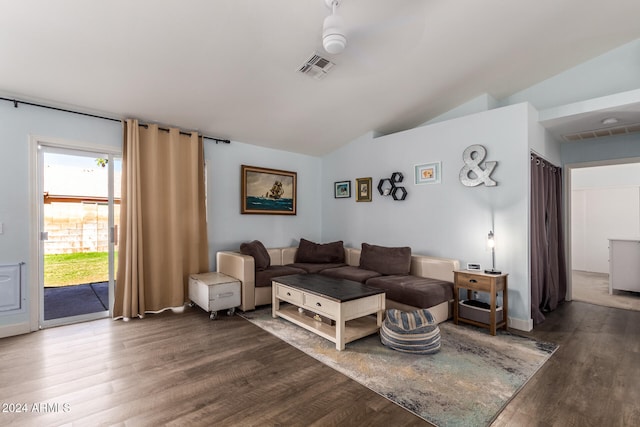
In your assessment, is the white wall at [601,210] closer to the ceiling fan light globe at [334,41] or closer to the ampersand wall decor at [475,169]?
the ampersand wall decor at [475,169]

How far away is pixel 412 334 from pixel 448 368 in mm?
376

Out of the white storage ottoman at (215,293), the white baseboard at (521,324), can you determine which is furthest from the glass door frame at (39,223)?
the white baseboard at (521,324)

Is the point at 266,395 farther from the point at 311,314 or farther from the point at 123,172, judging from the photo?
the point at 123,172

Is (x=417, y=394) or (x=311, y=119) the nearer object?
(x=417, y=394)

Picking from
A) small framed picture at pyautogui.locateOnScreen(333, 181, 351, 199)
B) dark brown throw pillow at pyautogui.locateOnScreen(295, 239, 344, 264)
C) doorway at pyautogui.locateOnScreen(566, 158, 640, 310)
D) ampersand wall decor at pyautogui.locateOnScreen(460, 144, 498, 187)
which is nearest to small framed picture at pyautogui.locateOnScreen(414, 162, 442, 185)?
ampersand wall decor at pyautogui.locateOnScreen(460, 144, 498, 187)

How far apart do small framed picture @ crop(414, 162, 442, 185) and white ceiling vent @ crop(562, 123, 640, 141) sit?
192 centimetres

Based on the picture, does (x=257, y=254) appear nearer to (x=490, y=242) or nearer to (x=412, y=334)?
(x=412, y=334)

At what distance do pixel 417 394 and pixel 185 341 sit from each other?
7.11 ft

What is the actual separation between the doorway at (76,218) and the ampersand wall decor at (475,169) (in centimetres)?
431

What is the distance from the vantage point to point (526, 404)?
79.0 inches

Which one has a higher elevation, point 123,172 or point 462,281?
point 123,172

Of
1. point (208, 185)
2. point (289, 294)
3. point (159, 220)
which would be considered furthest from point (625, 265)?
point (159, 220)

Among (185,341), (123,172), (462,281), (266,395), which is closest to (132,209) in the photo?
(123,172)

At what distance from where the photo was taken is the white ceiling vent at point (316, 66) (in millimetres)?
3098
